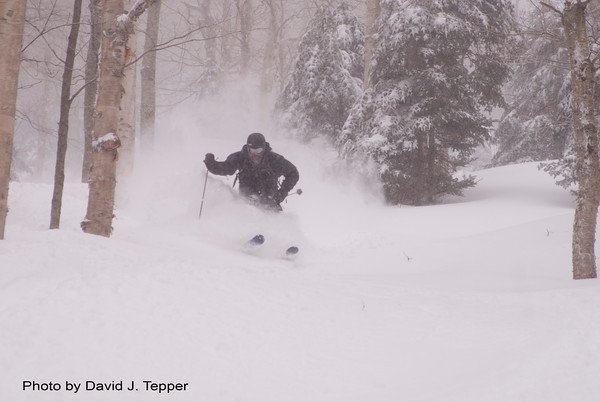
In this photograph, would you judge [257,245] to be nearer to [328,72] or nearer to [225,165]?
[225,165]

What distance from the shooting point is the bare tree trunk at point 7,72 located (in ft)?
13.6

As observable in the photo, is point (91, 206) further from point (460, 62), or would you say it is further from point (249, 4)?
point (249, 4)

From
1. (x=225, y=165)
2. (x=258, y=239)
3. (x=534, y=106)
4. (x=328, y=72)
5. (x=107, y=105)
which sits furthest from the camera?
(x=534, y=106)

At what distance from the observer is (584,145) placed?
457cm

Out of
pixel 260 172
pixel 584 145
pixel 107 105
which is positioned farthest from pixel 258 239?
pixel 584 145

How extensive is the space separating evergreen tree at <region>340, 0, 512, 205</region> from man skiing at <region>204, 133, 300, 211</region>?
441 cm

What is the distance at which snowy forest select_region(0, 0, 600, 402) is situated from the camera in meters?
2.57

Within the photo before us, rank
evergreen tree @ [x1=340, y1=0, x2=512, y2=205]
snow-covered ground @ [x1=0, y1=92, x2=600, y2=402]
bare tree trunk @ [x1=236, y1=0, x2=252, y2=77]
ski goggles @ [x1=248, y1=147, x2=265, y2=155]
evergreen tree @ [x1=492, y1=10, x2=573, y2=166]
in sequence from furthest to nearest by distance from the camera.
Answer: bare tree trunk @ [x1=236, y1=0, x2=252, y2=77] → evergreen tree @ [x1=492, y1=10, x2=573, y2=166] → evergreen tree @ [x1=340, y1=0, x2=512, y2=205] → ski goggles @ [x1=248, y1=147, x2=265, y2=155] → snow-covered ground @ [x1=0, y1=92, x2=600, y2=402]

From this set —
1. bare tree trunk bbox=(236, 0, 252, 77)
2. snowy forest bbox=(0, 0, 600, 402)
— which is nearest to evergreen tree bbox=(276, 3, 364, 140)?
bare tree trunk bbox=(236, 0, 252, 77)

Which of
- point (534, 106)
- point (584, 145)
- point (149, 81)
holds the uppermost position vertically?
point (534, 106)

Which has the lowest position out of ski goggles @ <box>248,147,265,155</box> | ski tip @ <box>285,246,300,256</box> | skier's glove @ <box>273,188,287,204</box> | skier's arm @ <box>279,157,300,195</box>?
ski tip @ <box>285,246,300,256</box>

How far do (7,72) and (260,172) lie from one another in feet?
12.9

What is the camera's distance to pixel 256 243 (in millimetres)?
6840

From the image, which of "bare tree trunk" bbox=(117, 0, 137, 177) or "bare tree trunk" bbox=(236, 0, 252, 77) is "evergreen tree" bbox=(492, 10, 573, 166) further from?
"bare tree trunk" bbox=(117, 0, 137, 177)
